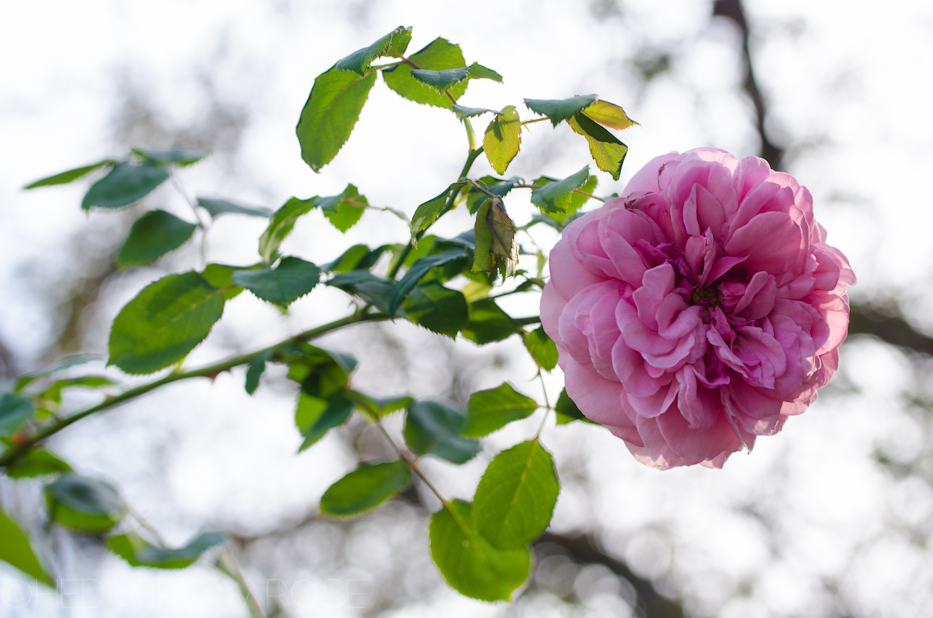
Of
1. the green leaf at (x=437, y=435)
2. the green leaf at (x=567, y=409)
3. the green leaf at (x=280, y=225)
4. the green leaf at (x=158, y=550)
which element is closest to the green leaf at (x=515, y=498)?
the green leaf at (x=567, y=409)

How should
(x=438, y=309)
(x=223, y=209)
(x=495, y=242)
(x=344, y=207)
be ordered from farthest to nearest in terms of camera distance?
(x=223, y=209)
(x=344, y=207)
(x=438, y=309)
(x=495, y=242)

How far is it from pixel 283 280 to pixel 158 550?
0.46 metres

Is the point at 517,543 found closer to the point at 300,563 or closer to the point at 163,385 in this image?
the point at 163,385

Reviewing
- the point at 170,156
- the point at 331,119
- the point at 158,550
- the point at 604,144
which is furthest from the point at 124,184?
the point at 604,144

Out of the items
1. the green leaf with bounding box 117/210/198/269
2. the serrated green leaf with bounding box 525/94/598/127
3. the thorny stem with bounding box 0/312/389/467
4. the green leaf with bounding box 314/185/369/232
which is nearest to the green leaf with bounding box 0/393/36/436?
the thorny stem with bounding box 0/312/389/467

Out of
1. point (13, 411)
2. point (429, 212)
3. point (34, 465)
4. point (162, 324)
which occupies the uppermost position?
point (429, 212)

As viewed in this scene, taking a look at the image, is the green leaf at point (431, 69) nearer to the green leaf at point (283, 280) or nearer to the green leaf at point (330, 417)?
the green leaf at point (283, 280)

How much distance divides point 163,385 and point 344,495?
22 centimetres

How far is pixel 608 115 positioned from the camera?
40 cm

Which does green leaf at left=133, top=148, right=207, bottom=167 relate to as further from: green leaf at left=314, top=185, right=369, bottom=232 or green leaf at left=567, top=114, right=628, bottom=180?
green leaf at left=567, top=114, right=628, bottom=180

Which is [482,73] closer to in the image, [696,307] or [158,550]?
[696,307]

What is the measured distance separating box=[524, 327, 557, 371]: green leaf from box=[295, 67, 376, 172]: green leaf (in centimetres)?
21

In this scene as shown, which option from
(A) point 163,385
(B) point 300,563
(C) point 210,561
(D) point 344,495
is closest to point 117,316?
(A) point 163,385

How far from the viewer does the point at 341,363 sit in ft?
2.12
